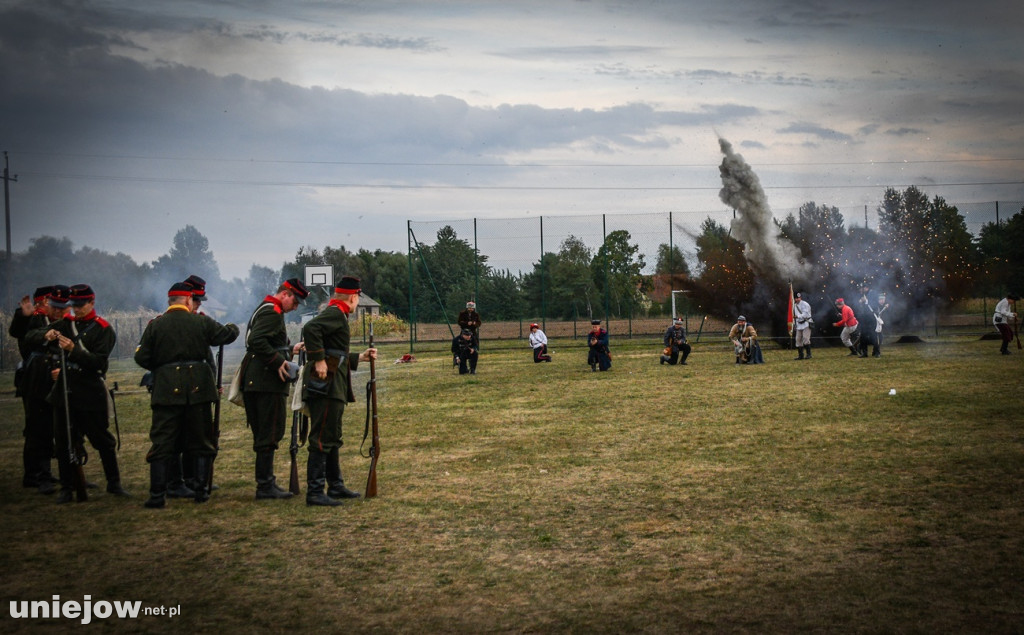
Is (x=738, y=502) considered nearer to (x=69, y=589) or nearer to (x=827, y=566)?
(x=827, y=566)

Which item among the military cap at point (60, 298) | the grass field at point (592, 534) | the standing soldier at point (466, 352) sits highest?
the military cap at point (60, 298)

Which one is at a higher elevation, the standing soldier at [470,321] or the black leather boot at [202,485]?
the standing soldier at [470,321]

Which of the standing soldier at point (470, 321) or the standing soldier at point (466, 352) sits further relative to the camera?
the standing soldier at point (470, 321)

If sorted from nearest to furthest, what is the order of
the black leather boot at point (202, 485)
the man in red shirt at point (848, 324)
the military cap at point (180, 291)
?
1. the black leather boot at point (202, 485)
2. the military cap at point (180, 291)
3. the man in red shirt at point (848, 324)

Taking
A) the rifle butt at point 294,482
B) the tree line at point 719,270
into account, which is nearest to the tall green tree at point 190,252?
the tree line at point 719,270

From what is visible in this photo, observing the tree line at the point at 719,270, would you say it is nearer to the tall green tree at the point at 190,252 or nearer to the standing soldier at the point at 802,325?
the standing soldier at the point at 802,325

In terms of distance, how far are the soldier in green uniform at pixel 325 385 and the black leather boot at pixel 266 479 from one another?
44 cm

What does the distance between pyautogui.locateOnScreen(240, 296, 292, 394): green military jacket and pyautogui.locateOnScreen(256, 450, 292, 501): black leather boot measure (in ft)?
2.09

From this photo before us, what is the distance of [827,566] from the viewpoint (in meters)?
6.07

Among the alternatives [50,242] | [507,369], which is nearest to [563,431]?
[507,369]

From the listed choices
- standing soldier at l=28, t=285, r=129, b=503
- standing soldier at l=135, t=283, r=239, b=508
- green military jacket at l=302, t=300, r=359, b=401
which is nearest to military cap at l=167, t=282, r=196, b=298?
standing soldier at l=135, t=283, r=239, b=508

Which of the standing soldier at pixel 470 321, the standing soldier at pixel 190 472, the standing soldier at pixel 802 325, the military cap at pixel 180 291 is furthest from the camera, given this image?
the standing soldier at pixel 802 325

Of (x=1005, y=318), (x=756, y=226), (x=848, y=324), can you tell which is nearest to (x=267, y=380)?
(x=848, y=324)

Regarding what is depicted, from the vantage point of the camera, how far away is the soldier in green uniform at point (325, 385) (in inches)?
331
